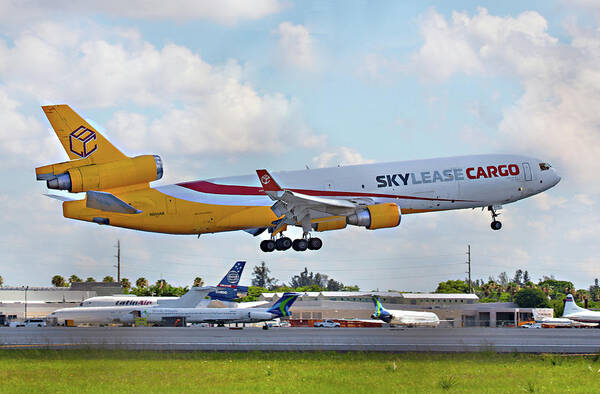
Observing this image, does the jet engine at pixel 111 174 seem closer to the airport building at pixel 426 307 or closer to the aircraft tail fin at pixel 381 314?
the airport building at pixel 426 307

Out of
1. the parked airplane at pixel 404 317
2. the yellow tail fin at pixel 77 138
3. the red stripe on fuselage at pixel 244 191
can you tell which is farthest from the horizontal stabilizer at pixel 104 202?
the parked airplane at pixel 404 317

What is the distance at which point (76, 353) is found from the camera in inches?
1783

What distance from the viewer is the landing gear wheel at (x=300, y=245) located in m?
59.8

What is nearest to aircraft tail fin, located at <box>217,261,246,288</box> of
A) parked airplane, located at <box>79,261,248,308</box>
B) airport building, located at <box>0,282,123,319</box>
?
parked airplane, located at <box>79,261,248,308</box>

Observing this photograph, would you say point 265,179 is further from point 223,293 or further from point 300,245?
point 223,293

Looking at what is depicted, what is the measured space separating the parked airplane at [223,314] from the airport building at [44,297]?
151 feet

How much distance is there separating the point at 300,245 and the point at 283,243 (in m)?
1.68

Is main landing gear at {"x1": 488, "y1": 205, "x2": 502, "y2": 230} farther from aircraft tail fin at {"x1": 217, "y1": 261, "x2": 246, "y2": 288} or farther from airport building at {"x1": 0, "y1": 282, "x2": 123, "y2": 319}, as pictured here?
airport building at {"x1": 0, "y1": 282, "x2": 123, "y2": 319}

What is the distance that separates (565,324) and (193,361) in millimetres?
78957

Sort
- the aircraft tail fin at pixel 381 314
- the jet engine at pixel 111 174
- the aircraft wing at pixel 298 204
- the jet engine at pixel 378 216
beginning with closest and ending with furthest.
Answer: the jet engine at pixel 111 174
the aircraft wing at pixel 298 204
the jet engine at pixel 378 216
the aircraft tail fin at pixel 381 314

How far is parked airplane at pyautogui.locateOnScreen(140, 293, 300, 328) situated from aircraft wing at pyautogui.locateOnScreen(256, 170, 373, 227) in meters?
35.2

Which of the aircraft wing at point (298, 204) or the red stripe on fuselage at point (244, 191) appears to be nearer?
the aircraft wing at point (298, 204)

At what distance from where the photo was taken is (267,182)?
54.7 metres

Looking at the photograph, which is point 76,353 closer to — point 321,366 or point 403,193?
point 321,366
